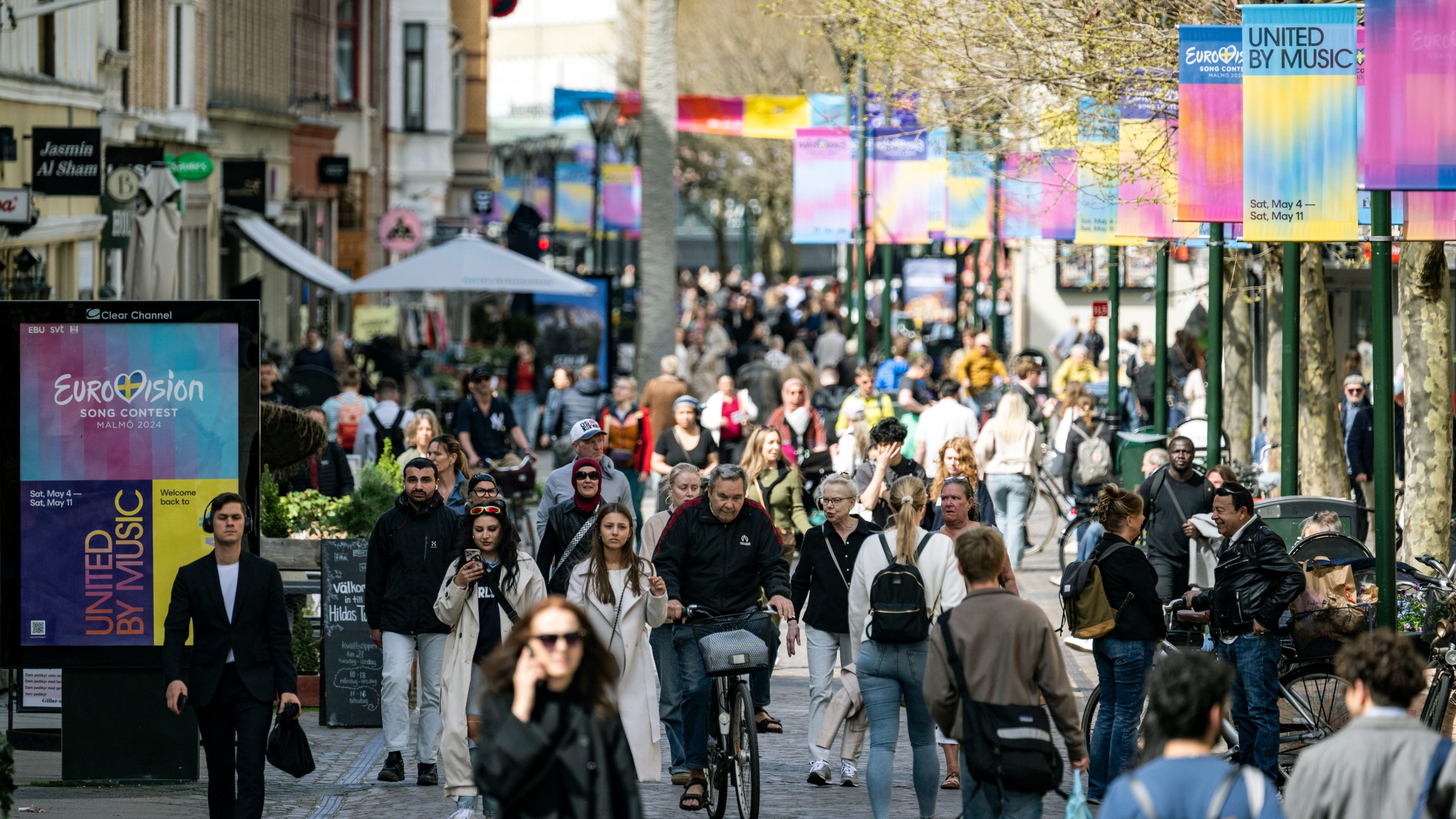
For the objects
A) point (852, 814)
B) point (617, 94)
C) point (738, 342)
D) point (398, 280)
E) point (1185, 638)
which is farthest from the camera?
point (738, 342)

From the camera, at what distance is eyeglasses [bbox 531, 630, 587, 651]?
564 cm

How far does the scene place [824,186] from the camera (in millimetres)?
24922

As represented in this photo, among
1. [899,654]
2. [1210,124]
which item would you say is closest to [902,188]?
[1210,124]

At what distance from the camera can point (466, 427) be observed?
18.2 metres

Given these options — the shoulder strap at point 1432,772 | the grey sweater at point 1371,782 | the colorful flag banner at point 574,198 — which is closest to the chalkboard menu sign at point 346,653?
the grey sweater at point 1371,782

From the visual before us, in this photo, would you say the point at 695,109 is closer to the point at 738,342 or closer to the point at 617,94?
the point at 617,94

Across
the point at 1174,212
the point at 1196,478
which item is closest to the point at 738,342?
the point at 1174,212

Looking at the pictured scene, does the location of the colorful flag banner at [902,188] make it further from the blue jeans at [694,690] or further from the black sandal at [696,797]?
the black sandal at [696,797]

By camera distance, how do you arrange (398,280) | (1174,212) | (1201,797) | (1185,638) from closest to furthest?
1. (1201,797)
2. (1185,638)
3. (1174,212)
4. (398,280)

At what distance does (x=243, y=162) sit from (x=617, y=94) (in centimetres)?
609

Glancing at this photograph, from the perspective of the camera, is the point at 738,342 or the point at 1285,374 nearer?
the point at 1285,374

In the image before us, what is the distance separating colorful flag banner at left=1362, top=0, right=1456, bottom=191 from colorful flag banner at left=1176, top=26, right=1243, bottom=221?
215 centimetres

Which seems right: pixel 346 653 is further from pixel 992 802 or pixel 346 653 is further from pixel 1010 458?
pixel 1010 458

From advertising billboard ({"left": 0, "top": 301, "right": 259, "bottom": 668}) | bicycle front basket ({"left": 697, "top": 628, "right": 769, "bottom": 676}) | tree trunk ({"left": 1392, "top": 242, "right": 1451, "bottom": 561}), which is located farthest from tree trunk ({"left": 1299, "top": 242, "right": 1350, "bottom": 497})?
advertising billboard ({"left": 0, "top": 301, "right": 259, "bottom": 668})
